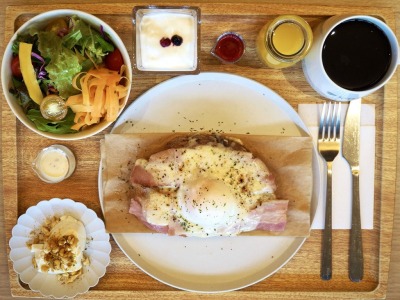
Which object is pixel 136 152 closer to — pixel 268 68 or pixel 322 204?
pixel 268 68

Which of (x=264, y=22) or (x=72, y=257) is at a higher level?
(x=264, y=22)

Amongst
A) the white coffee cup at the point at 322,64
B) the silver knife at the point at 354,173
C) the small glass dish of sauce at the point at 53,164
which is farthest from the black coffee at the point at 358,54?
the small glass dish of sauce at the point at 53,164

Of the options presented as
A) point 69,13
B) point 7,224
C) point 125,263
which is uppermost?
point 69,13

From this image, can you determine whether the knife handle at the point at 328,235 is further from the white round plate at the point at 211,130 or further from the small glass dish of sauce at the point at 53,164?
the small glass dish of sauce at the point at 53,164

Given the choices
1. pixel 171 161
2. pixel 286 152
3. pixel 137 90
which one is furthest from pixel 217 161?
pixel 137 90

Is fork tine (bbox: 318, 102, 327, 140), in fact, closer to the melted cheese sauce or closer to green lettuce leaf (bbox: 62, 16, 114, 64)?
the melted cheese sauce

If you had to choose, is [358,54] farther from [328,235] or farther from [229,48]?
[328,235]
